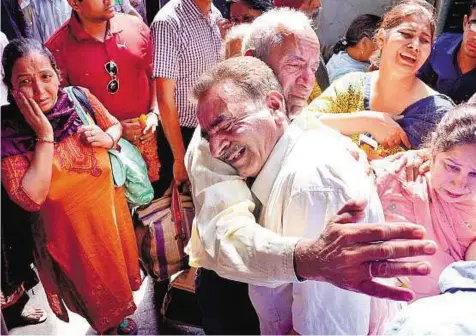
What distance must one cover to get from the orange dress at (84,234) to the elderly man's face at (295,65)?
701mm

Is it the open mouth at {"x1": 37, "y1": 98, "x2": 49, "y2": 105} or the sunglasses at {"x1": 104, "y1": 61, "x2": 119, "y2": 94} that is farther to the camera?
the sunglasses at {"x1": 104, "y1": 61, "x2": 119, "y2": 94}

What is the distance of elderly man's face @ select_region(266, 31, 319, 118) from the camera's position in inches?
49.9

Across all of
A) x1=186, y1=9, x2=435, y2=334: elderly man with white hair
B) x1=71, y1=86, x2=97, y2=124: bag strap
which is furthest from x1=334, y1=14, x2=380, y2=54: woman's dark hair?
x1=71, y1=86, x2=97, y2=124: bag strap

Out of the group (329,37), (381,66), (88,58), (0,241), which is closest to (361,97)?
(381,66)

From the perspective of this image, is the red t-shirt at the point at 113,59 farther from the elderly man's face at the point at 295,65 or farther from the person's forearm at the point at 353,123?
the person's forearm at the point at 353,123

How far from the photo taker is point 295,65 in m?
1.28

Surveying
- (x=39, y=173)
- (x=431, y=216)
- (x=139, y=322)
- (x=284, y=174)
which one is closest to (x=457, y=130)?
(x=431, y=216)

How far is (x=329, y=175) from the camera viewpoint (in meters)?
0.89

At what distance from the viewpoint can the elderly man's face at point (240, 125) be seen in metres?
1.03

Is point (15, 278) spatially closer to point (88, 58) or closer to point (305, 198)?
point (88, 58)

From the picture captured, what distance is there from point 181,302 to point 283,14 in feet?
4.20

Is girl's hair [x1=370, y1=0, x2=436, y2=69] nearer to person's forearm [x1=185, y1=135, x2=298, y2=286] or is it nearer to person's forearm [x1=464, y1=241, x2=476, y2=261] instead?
person's forearm [x1=464, y1=241, x2=476, y2=261]

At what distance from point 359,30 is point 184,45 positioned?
0.75m

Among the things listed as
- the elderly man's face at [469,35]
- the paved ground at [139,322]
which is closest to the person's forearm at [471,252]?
the elderly man's face at [469,35]
